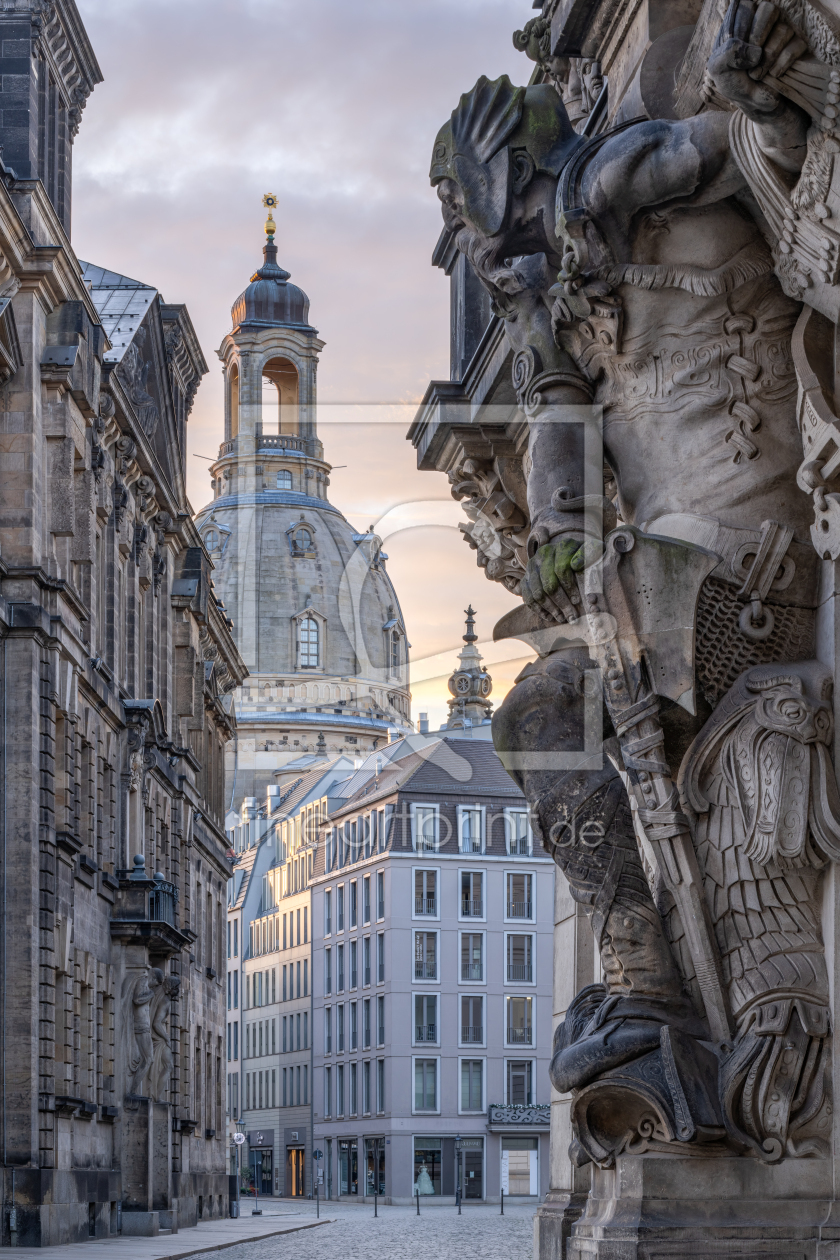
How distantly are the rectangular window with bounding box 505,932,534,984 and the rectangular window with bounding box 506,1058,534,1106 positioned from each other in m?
4.02

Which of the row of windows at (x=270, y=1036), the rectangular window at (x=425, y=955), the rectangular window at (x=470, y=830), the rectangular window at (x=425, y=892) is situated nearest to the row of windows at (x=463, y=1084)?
the rectangular window at (x=425, y=955)

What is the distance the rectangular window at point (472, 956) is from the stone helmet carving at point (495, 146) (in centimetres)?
9279

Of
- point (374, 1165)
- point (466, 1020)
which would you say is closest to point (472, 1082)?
point (466, 1020)

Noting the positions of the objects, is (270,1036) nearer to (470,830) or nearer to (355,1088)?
(355,1088)

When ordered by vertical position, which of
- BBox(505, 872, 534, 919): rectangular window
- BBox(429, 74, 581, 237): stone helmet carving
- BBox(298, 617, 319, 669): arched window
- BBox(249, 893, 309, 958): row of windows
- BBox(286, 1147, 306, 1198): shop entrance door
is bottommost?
BBox(286, 1147, 306, 1198): shop entrance door

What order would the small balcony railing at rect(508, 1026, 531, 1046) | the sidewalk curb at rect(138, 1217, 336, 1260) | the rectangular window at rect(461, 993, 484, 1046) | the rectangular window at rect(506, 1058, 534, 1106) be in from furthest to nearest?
1. the small balcony railing at rect(508, 1026, 531, 1046)
2. the rectangular window at rect(506, 1058, 534, 1106)
3. the rectangular window at rect(461, 993, 484, 1046)
4. the sidewalk curb at rect(138, 1217, 336, 1260)

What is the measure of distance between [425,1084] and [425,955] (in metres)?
6.35

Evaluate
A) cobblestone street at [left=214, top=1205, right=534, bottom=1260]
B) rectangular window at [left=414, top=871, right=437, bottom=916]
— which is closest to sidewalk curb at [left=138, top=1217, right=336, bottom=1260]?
cobblestone street at [left=214, top=1205, right=534, bottom=1260]

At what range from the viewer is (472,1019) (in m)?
102

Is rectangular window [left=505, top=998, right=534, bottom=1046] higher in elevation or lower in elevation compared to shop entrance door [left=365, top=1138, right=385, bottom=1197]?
higher

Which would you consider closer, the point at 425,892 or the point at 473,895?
the point at 425,892

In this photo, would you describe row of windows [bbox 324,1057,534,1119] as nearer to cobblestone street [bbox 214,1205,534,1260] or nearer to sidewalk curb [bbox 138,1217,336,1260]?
cobblestone street [bbox 214,1205,534,1260]

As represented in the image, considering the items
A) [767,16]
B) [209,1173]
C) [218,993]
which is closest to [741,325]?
[767,16]

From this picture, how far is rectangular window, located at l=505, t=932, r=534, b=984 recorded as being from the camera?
101375mm
